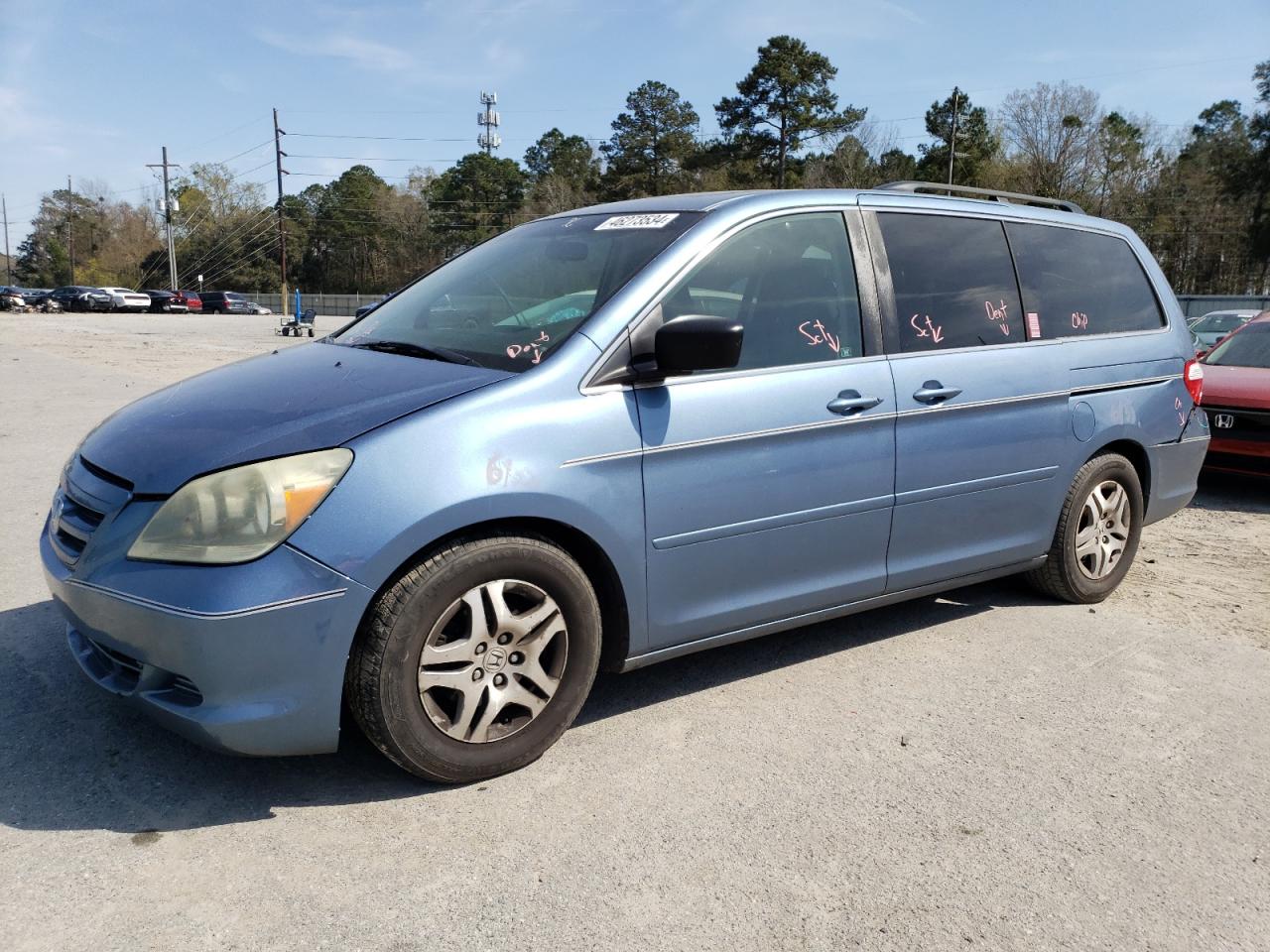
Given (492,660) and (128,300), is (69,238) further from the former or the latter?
(492,660)

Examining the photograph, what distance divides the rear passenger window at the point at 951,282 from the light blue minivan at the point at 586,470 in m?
0.01

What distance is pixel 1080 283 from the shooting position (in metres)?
4.70

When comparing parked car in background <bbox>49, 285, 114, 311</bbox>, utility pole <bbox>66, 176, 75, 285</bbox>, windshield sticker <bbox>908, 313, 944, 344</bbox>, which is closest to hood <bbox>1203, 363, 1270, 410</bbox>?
windshield sticker <bbox>908, 313, 944, 344</bbox>

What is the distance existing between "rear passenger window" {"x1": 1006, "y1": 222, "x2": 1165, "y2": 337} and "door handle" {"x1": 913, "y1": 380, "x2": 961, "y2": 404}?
2.64 feet

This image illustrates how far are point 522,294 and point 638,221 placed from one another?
0.52m

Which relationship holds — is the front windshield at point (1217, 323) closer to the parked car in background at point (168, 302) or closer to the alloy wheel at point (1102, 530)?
the alloy wheel at point (1102, 530)

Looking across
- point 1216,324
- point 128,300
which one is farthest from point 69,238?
point 1216,324

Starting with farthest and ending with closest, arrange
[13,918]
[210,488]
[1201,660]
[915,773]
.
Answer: [1201,660]
[915,773]
[210,488]
[13,918]

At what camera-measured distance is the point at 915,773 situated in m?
3.12

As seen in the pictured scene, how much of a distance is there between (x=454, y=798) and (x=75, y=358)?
59.7ft

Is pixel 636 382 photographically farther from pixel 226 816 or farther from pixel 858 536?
pixel 226 816

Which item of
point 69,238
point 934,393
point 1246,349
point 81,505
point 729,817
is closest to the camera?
point 729,817

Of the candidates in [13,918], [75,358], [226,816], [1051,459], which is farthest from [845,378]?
[75,358]

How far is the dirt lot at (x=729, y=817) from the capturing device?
2.37 m
